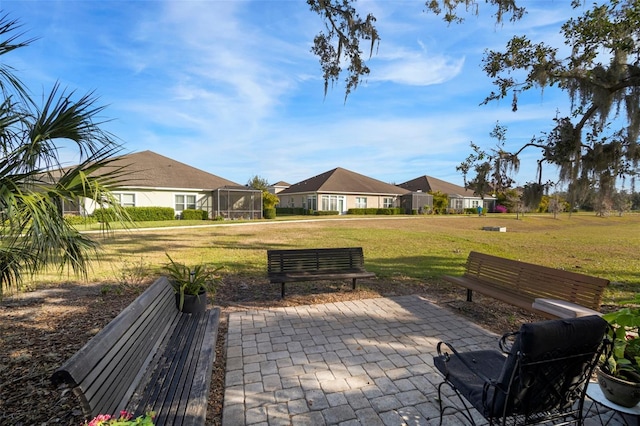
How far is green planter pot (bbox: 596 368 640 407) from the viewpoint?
226 cm

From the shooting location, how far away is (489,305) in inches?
232

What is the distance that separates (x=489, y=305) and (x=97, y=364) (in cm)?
605

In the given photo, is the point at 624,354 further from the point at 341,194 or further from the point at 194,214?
the point at 341,194

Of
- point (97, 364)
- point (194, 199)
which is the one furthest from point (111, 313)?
point (194, 199)

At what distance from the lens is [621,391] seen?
2.30 m

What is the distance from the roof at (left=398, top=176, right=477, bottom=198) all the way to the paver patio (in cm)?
4997

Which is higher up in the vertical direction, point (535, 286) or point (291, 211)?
point (291, 211)

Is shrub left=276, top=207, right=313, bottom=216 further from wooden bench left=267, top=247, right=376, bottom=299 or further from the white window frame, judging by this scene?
wooden bench left=267, top=247, right=376, bottom=299

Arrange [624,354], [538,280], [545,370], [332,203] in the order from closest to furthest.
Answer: [545,370], [624,354], [538,280], [332,203]

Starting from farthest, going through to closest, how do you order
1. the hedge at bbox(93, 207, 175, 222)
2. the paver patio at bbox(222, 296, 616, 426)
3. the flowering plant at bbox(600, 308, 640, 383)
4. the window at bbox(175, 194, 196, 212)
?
1. the window at bbox(175, 194, 196, 212)
2. the hedge at bbox(93, 207, 175, 222)
3. the paver patio at bbox(222, 296, 616, 426)
4. the flowering plant at bbox(600, 308, 640, 383)

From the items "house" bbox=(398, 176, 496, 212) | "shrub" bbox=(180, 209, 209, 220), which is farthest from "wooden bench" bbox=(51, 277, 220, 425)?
"house" bbox=(398, 176, 496, 212)

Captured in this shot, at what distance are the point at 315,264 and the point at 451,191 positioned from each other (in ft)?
176

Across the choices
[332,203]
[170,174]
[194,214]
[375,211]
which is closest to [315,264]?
[194,214]

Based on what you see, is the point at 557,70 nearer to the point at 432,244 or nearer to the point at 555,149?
the point at 555,149
